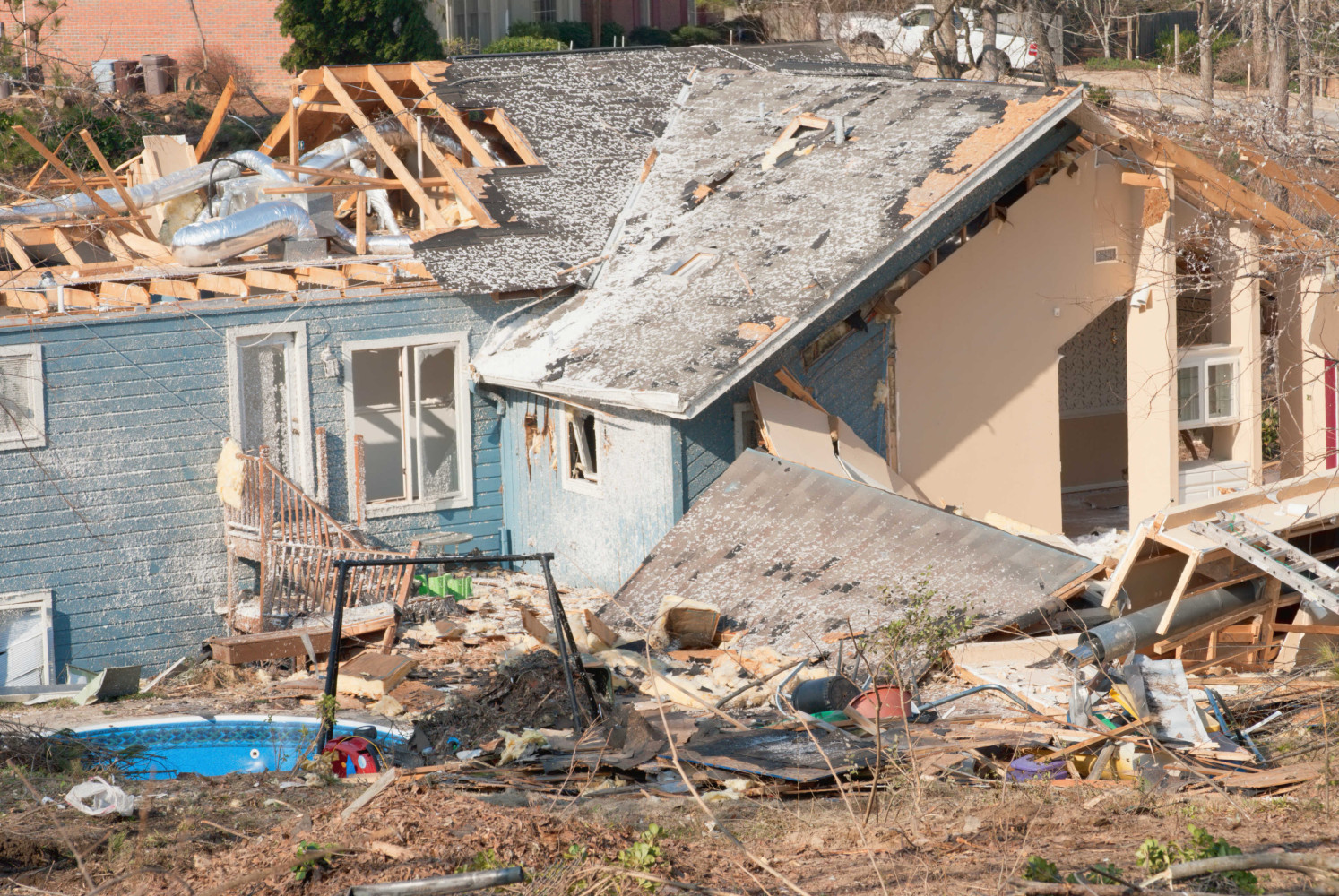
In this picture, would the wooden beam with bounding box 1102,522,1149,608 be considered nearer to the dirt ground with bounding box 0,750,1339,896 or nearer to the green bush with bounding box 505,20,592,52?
the dirt ground with bounding box 0,750,1339,896

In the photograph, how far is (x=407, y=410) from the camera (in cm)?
1430

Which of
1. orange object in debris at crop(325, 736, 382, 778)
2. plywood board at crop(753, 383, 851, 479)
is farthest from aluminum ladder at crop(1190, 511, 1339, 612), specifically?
orange object in debris at crop(325, 736, 382, 778)

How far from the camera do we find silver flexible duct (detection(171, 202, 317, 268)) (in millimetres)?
13664

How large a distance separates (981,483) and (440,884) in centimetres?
1012

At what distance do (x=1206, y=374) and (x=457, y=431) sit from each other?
8.18m

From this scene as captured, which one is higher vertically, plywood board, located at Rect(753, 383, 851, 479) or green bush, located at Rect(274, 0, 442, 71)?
green bush, located at Rect(274, 0, 442, 71)

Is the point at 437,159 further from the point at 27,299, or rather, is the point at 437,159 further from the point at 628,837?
the point at 628,837

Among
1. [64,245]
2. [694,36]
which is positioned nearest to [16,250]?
[64,245]

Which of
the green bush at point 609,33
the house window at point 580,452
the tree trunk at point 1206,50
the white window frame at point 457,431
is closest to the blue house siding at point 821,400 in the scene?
the house window at point 580,452

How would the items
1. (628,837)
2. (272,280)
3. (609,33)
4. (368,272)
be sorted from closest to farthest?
(628,837) → (272,280) → (368,272) → (609,33)

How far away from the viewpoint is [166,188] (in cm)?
1558

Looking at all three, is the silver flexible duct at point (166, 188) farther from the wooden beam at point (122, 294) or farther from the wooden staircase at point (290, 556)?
the wooden staircase at point (290, 556)

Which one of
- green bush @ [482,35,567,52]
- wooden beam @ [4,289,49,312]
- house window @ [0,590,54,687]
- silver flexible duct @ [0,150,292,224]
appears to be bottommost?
house window @ [0,590,54,687]

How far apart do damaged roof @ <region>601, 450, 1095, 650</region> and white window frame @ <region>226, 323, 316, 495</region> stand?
12.8 feet
